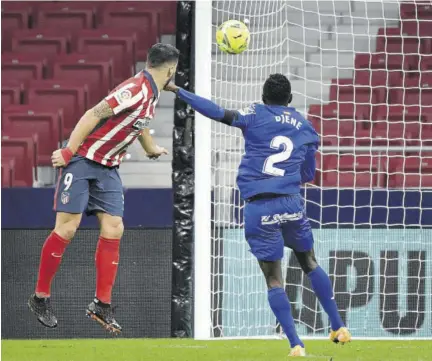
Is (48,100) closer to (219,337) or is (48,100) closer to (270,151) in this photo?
(219,337)

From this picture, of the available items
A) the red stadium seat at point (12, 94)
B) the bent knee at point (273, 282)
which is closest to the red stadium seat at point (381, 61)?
the red stadium seat at point (12, 94)

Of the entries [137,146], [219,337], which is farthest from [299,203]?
[137,146]

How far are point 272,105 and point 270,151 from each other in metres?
0.26

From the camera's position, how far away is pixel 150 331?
29.9 feet

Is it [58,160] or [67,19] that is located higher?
[67,19]

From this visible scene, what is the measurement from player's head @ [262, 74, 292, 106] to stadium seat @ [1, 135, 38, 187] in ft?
17.5

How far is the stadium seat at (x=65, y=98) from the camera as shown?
12.3 m

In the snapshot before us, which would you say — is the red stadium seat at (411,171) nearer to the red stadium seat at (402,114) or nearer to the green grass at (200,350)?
the red stadium seat at (402,114)

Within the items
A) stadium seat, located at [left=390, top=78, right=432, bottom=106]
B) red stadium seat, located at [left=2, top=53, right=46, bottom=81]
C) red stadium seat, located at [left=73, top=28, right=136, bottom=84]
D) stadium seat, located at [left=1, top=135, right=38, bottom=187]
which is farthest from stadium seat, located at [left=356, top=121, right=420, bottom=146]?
red stadium seat, located at [left=2, top=53, right=46, bottom=81]

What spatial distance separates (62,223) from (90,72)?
6182 millimetres

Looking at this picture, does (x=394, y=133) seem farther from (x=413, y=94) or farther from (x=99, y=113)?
(x=99, y=113)

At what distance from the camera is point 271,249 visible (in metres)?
6.40

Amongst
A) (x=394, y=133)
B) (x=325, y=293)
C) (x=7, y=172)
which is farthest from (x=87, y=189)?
(x=394, y=133)

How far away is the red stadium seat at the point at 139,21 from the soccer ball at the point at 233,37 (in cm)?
584
